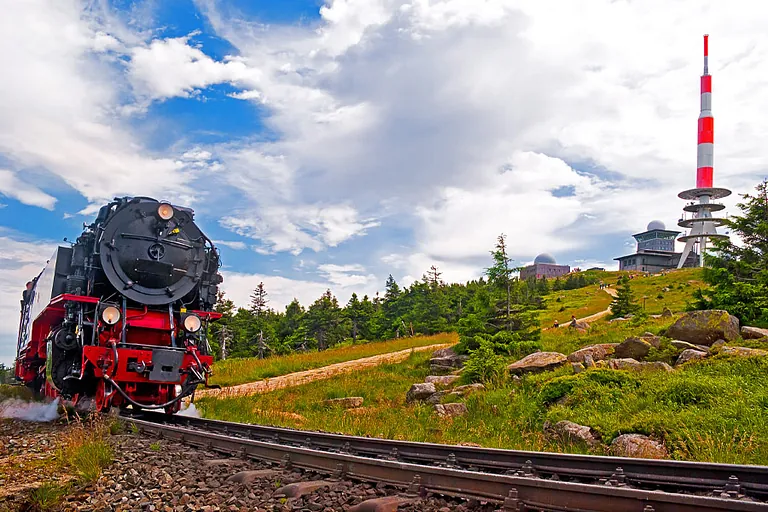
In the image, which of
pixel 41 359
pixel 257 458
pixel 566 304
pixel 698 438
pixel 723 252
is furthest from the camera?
pixel 566 304

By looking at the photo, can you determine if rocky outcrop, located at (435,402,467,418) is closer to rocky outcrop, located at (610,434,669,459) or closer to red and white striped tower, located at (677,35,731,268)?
rocky outcrop, located at (610,434,669,459)

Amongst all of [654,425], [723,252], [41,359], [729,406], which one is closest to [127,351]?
[41,359]

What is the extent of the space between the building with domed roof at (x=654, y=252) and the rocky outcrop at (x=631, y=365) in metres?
96.1

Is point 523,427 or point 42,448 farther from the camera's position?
point 523,427

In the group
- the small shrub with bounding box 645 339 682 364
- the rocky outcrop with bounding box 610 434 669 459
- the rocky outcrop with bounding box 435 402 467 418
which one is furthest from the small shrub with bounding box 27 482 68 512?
the small shrub with bounding box 645 339 682 364

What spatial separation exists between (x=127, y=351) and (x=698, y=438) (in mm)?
9492

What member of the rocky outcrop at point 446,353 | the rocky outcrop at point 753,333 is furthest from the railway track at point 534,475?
the rocky outcrop at point 446,353

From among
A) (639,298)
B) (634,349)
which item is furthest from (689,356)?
(639,298)

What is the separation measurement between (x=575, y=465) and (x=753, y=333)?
990 cm

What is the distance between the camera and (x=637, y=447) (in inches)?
308

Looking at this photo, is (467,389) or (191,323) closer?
(191,323)

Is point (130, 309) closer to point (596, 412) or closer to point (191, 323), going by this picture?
point (191, 323)

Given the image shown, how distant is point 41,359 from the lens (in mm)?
14156

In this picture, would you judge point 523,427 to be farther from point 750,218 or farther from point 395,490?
point 750,218
